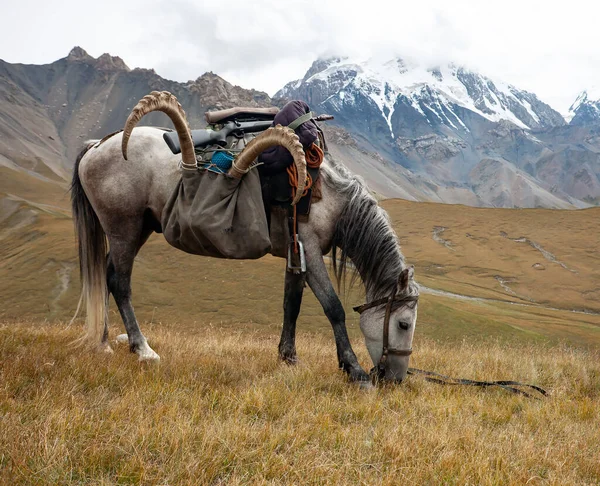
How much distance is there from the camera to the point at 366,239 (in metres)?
5.36

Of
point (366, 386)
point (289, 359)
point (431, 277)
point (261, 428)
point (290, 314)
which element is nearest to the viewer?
point (261, 428)

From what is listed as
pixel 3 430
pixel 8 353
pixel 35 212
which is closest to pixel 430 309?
pixel 8 353

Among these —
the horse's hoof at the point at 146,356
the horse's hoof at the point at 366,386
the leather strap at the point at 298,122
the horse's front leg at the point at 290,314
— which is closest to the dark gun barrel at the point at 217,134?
the leather strap at the point at 298,122

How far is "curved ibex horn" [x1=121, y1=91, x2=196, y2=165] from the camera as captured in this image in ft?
15.3

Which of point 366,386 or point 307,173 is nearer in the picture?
point 366,386

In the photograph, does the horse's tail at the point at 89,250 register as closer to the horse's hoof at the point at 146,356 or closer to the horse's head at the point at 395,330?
the horse's hoof at the point at 146,356

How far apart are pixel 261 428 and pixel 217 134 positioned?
A: 12.8 ft

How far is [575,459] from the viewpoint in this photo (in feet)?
10.5

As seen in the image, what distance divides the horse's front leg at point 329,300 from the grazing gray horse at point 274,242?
1 cm

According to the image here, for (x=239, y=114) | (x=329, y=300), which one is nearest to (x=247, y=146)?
(x=239, y=114)

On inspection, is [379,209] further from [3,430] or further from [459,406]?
[3,430]

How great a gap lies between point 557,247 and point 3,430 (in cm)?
5131

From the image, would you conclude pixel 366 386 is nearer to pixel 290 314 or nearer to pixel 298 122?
pixel 290 314

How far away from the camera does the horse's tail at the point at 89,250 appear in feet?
20.3
